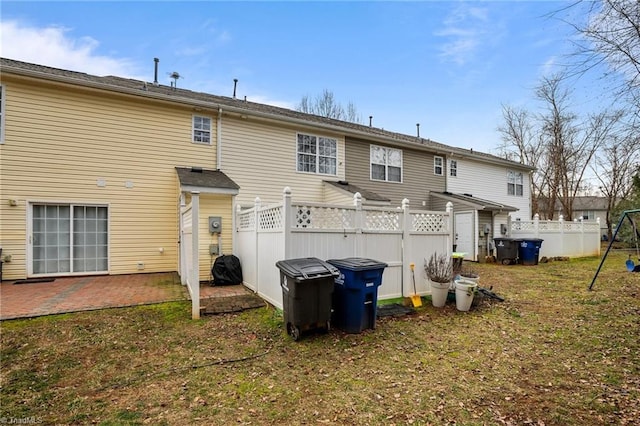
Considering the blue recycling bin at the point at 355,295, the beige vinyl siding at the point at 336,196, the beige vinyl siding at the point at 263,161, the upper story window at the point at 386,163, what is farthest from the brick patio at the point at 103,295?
the upper story window at the point at 386,163

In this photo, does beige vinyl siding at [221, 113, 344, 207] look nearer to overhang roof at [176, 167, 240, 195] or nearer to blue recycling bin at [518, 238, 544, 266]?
overhang roof at [176, 167, 240, 195]

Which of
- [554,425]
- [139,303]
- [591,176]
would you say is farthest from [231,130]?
[591,176]

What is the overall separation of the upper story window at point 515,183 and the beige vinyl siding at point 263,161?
1276 cm

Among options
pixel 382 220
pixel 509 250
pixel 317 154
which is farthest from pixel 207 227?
pixel 509 250

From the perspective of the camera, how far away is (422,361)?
155 inches

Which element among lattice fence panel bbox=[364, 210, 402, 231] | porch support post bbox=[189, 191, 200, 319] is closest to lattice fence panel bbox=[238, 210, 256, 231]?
porch support post bbox=[189, 191, 200, 319]

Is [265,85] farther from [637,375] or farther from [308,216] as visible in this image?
[637,375]

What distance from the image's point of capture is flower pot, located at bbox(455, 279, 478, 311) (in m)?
6.08

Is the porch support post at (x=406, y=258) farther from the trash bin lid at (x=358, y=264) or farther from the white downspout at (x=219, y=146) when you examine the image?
the white downspout at (x=219, y=146)

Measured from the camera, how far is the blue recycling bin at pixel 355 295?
190 inches

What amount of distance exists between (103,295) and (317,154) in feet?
26.9

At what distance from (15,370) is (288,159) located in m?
9.07

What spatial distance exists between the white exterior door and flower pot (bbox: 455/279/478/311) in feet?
29.8

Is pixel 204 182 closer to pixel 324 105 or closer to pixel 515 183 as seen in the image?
pixel 515 183
